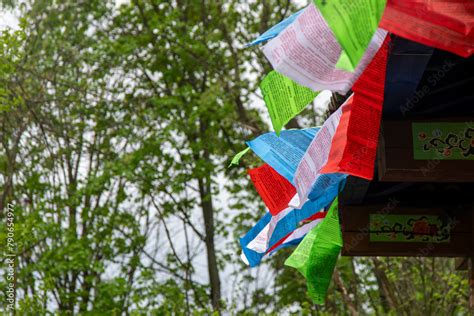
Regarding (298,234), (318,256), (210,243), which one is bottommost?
(318,256)

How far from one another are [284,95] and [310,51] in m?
0.60

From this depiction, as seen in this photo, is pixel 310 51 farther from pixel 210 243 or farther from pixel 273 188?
pixel 210 243

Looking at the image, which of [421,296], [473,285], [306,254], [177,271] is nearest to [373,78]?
[306,254]

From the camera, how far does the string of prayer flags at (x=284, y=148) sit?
3.68 metres

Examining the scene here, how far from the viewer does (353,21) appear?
237cm

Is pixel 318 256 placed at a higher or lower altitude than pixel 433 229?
lower

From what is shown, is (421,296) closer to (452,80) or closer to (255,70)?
(255,70)

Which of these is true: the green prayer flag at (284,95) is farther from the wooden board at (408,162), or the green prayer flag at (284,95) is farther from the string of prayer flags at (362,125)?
the wooden board at (408,162)

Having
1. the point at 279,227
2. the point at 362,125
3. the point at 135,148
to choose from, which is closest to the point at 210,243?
the point at 135,148

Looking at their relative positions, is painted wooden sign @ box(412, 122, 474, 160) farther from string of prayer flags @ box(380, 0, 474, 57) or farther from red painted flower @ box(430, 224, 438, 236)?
red painted flower @ box(430, 224, 438, 236)

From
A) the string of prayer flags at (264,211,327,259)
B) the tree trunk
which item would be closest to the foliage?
the tree trunk

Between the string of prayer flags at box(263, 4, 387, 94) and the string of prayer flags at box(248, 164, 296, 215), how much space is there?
1471 mm

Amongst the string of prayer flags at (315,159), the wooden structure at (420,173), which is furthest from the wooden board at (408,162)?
the string of prayer flags at (315,159)

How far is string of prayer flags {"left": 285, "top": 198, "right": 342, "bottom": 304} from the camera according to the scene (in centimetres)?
414
